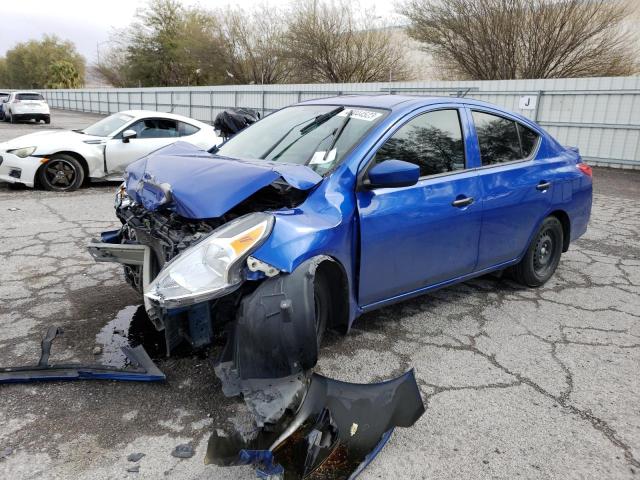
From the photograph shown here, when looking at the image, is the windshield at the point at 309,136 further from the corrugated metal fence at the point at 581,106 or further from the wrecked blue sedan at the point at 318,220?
the corrugated metal fence at the point at 581,106

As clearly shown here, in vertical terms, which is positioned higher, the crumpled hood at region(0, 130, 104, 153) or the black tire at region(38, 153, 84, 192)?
the crumpled hood at region(0, 130, 104, 153)

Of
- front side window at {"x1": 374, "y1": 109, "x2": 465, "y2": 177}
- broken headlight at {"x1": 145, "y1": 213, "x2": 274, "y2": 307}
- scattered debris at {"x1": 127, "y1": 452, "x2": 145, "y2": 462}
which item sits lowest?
scattered debris at {"x1": 127, "y1": 452, "x2": 145, "y2": 462}

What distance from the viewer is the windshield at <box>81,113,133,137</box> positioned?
8.80 meters

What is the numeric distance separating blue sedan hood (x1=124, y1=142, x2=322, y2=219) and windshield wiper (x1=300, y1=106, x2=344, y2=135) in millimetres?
458

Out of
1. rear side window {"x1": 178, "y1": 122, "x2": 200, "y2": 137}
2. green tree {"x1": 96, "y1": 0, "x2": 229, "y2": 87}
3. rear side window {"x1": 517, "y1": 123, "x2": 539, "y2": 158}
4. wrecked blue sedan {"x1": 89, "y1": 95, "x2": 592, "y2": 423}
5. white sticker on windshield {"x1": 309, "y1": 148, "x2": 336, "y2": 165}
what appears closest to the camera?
wrecked blue sedan {"x1": 89, "y1": 95, "x2": 592, "y2": 423}

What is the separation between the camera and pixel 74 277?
4430 millimetres

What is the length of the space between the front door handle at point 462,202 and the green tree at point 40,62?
284 feet

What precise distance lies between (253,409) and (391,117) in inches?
79.2

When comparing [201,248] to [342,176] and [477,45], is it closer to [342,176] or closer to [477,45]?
[342,176]

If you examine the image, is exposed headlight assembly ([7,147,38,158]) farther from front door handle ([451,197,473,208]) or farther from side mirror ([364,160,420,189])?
front door handle ([451,197,473,208])

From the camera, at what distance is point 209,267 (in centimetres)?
237

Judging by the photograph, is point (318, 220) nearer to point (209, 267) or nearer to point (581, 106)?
point (209, 267)

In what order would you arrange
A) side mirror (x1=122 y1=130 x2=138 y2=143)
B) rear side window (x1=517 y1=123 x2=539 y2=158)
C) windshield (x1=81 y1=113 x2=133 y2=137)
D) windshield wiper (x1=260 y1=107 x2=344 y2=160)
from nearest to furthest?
windshield wiper (x1=260 y1=107 x2=344 y2=160) < rear side window (x1=517 y1=123 x2=539 y2=158) < side mirror (x1=122 y1=130 x2=138 y2=143) < windshield (x1=81 y1=113 x2=133 y2=137)

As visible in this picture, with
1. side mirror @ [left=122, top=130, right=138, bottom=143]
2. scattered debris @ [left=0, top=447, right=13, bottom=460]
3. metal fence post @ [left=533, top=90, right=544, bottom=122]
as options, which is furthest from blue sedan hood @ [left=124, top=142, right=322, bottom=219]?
metal fence post @ [left=533, top=90, right=544, bottom=122]
